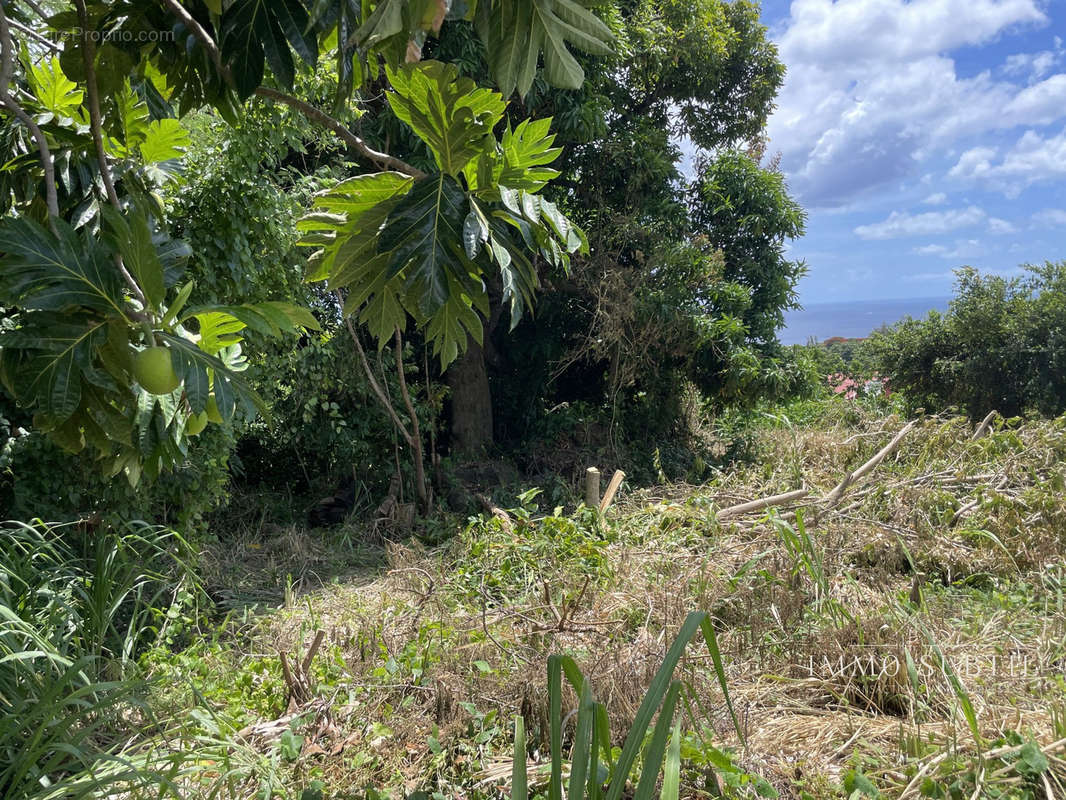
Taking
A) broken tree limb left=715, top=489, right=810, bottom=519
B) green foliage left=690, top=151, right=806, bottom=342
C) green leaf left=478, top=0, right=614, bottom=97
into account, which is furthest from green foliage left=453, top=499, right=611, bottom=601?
green foliage left=690, top=151, right=806, bottom=342

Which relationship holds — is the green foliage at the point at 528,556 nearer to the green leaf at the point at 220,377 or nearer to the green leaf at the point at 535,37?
the green leaf at the point at 220,377

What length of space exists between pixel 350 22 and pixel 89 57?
29.9 inches

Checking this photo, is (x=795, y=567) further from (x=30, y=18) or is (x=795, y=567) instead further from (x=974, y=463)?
(x=30, y=18)

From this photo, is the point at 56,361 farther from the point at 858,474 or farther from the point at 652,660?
the point at 858,474

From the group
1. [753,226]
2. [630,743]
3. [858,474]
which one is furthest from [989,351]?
[630,743]

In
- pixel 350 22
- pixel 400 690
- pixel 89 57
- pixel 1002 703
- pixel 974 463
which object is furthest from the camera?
pixel 974 463

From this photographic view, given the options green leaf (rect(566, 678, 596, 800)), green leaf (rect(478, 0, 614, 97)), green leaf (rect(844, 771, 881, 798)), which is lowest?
green leaf (rect(844, 771, 881, 798))

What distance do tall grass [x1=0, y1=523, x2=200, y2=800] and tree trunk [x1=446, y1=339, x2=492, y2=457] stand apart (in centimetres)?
373

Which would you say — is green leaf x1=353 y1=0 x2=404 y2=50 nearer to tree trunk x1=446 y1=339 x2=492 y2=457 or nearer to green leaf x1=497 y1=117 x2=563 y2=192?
green leaf x1=497 y1=117 x2=563 y2=192

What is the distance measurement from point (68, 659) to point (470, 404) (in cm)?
512

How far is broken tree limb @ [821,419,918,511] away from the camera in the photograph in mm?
4730

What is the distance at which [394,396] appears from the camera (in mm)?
6598

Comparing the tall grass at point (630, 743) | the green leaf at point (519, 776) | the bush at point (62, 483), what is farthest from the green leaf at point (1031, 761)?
the bush at point (62, 483)

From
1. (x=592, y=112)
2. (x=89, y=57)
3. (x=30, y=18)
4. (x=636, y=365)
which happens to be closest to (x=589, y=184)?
(x=592, y=112)
